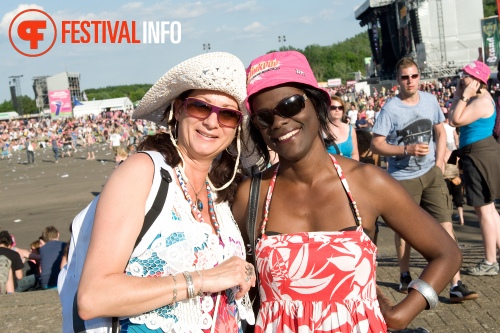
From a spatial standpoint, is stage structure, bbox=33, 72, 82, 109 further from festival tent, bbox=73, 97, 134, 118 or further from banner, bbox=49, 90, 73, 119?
banner, bbox=49, 90, 73, 119

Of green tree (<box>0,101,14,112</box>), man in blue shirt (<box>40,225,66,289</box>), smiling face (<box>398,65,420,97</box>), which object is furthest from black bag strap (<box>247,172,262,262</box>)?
green tree (<box>0,101,14,112</box>)

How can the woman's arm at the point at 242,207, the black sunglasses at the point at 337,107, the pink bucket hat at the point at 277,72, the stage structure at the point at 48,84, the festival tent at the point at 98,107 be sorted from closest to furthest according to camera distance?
the pink bucket hat at the point at 277,72, the woman's arm at the point at 242,207, the black sunglasses at the point at 337,107, the festival tent at the point at 98,107, the stage structure at the point at 48,84

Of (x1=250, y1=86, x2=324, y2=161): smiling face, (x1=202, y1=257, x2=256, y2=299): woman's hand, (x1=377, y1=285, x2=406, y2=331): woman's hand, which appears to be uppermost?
(x1=250, y1=86, x2=324, y2=161): smiling face

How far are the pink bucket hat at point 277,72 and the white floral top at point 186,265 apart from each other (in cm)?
51

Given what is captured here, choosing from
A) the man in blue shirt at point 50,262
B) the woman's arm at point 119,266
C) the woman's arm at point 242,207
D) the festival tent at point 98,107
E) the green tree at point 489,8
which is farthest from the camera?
the green tree at point 489,8

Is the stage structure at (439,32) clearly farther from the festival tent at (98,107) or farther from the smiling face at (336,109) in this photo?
the smiling face at (336,109)

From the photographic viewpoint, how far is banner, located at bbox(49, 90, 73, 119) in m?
82.4

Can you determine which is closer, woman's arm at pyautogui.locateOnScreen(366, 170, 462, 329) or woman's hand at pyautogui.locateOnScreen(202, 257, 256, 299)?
woman's hand at pyautogui.locateOnScreen(202, 257, 256, 299)

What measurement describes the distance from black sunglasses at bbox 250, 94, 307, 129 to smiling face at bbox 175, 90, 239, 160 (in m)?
0.13

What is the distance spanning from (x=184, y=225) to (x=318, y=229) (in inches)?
20.9

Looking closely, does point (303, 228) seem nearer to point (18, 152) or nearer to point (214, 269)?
point (214, 269)

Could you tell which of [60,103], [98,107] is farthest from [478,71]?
[98,107]

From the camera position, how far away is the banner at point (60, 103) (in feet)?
270

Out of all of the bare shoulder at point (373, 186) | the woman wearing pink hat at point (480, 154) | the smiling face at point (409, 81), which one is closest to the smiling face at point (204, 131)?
the bare shoulder at point (373, 186)
